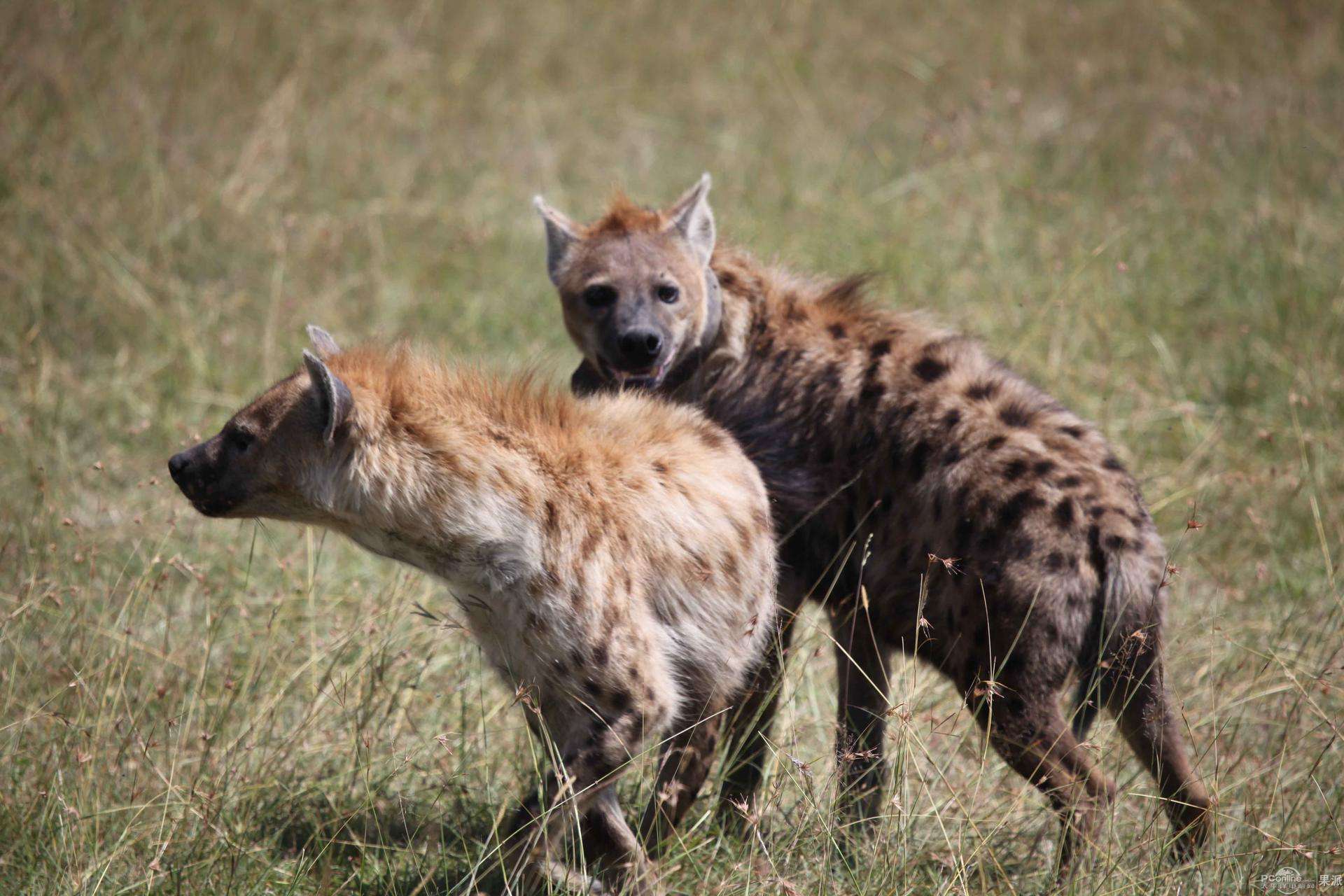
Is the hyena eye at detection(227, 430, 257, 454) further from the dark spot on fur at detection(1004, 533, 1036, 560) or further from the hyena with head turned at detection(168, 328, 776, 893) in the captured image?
the dark spot on fur at detection(1004, 533, 1036, 560)

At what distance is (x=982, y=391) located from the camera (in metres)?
3.15

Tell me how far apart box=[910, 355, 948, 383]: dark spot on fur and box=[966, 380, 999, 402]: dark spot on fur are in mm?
101

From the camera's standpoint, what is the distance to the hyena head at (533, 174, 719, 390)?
371 cm

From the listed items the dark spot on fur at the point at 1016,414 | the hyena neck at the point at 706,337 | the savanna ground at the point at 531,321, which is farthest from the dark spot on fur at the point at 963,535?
the hyena neck at the point at 706,337

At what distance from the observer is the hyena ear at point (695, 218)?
3998mm

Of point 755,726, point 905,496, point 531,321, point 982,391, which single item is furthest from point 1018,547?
point 531,321

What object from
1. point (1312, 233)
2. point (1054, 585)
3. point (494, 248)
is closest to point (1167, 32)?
point (1312, 233)

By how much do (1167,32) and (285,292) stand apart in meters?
5.91

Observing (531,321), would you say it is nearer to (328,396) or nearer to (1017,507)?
(328,396)

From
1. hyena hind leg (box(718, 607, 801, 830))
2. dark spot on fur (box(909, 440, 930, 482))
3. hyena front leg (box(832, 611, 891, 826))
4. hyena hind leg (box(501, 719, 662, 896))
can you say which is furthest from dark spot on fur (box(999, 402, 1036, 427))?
hyena hind leg (box(501, 719, 662, 896))

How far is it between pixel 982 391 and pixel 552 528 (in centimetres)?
117

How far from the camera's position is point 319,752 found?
3.18m

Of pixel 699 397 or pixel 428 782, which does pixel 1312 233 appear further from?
pixel 428 782

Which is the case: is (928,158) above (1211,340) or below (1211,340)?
above
